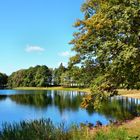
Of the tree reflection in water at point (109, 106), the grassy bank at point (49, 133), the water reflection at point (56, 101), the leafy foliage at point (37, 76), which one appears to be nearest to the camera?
the grassy bank at point (49, 133)

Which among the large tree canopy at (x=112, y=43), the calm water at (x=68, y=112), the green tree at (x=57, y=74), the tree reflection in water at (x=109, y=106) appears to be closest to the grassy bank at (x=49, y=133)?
the calm water at (x=68, y=112)

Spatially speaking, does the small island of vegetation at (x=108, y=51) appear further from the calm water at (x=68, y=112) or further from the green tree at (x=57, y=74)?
the green tree at (x=57, y=74)

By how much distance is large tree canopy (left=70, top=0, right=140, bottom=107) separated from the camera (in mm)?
21875

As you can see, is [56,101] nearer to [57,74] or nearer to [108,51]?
[108,51]

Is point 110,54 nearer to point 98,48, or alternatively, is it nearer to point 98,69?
point 98,48

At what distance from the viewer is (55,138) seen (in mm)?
11414

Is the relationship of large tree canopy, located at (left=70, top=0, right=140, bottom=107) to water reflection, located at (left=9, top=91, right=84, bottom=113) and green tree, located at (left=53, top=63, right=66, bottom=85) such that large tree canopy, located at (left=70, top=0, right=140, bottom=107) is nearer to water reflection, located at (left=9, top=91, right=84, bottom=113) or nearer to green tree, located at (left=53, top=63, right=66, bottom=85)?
water reflection, located at (left=9, top=91, right=84, bottom=113)

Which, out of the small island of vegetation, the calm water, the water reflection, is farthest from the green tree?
the small island of vegetation

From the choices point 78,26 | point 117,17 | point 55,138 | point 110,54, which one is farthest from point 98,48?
point 55,138

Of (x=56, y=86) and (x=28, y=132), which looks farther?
(x=56, y=86)

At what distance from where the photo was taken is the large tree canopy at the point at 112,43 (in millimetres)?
21875

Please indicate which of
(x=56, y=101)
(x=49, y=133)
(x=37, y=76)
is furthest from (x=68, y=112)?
(x=37, y=76)

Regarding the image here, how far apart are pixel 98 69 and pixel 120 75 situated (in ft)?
8.92

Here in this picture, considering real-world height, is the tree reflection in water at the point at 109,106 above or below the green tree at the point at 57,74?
below
